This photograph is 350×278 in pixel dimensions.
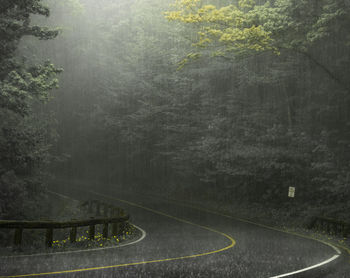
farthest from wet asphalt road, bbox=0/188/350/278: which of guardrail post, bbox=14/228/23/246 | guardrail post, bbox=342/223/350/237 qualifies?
guardrail post, bbox=342/223/350/237

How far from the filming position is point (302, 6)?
18.1 metres

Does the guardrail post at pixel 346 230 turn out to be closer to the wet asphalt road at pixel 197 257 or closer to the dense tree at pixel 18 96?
the wet asphalt road at pixel 197 257

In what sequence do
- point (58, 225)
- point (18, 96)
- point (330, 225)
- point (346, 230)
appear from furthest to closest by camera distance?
point (330, 225), point (346, 230), point (18, 96), point (58, 225)

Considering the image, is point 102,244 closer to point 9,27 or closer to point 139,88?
point 9,27

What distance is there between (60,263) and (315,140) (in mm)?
17678

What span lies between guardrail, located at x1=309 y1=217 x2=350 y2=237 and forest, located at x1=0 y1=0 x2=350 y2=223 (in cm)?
163

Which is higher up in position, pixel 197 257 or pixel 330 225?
pixel 197 257

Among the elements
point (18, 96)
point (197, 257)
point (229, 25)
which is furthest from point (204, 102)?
point (197, 257)

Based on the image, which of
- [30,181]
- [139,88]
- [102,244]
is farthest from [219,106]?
[102,244]

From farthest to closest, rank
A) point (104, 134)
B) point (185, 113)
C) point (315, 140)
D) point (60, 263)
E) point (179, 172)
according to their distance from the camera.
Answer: point (104, 134), point (179, 172), point (185, 113), point (315, 140), point (60, 263)

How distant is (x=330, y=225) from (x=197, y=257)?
11790 millimetres

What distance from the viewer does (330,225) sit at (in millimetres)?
21172

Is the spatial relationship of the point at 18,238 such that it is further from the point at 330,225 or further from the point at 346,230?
the point at 330,225

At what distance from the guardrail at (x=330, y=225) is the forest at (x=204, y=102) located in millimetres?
1630
